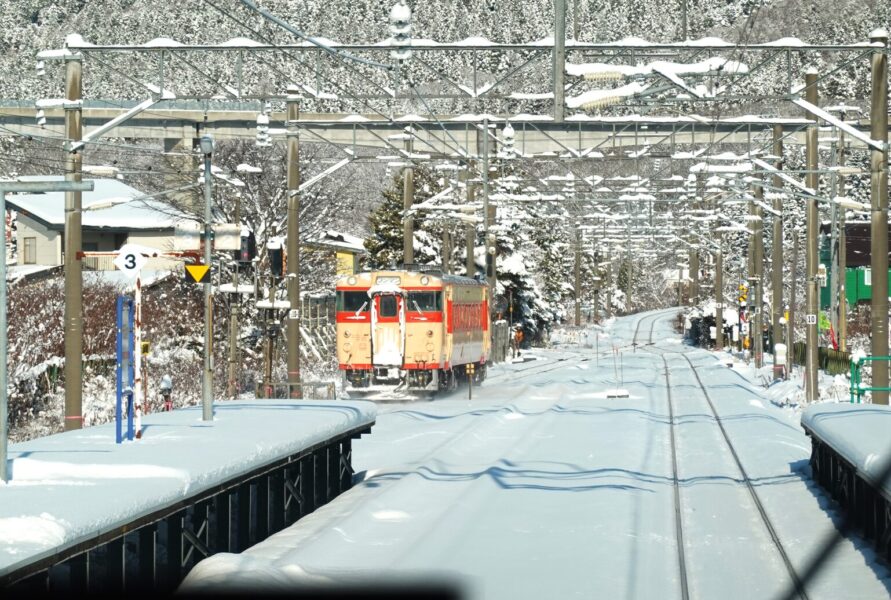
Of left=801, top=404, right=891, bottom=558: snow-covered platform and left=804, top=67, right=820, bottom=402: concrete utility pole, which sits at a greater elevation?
left=804, top=67, right=820, bottom=402: concrete utility pole

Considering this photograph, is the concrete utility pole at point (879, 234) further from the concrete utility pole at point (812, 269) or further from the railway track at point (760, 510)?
the concrete utility pole at point (812, 269)

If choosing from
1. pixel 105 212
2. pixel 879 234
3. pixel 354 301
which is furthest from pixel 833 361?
pixel 105 212

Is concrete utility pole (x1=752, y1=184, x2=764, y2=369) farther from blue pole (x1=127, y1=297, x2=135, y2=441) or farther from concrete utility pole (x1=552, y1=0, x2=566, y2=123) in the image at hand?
blue pole (x1=127, y1=297, x2=135, y2=441)

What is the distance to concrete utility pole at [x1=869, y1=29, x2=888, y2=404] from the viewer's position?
87.8 feet

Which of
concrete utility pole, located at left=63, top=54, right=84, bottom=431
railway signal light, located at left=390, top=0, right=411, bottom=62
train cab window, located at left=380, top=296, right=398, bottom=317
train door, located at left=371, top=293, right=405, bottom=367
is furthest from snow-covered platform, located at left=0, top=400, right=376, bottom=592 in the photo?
train cab window, located at left=380, top=296, right=398, bottom=317

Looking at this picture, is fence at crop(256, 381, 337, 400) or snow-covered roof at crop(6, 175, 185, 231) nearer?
fence at crop(256, 381, 337, 400)

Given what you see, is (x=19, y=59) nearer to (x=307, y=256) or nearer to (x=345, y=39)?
(x=345, y=39)

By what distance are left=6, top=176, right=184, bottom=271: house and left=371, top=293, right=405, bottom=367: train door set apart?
2351cm

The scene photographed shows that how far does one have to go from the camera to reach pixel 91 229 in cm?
6456

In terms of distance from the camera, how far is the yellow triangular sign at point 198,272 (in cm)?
1802

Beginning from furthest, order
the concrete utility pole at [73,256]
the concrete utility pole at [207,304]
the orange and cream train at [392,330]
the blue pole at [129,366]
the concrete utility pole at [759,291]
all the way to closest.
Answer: the concrete utility pole at [759,291] → the orange and cream train at [392,330] → the concrete utility pole at [73,256] → the concrete utility pole at [207,304] → the blue pole at [129,366]

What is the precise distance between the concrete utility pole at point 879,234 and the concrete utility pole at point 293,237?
12.8 meters

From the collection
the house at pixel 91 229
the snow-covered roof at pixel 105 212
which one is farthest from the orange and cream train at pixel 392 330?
the house at pixel 91 229

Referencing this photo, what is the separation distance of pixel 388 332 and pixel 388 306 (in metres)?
0.72
